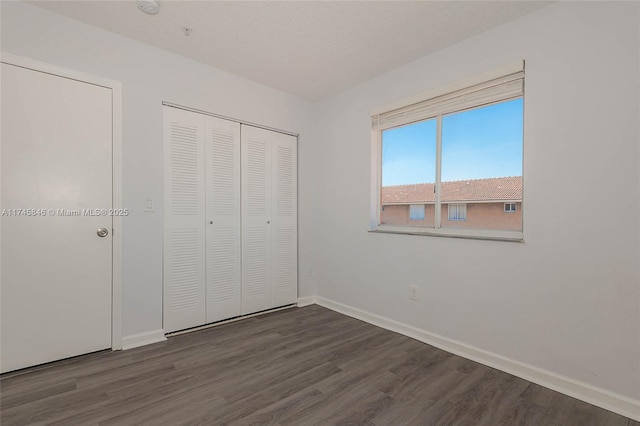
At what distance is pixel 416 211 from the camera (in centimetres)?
293

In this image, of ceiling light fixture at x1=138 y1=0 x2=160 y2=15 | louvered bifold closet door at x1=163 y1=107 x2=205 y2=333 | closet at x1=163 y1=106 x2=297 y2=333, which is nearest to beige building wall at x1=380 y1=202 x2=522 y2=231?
closet at x1=163 y1=106 x2=297 y2=333

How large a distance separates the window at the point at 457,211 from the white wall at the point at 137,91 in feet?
7.88

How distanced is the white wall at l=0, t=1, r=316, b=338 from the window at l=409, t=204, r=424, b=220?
2.13m

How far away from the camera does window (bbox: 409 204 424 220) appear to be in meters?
2.89

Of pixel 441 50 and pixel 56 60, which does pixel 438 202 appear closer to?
pixel 441 50

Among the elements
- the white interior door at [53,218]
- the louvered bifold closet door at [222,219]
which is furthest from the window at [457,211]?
the white interior door at [53,218]

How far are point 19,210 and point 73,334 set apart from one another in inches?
39.1

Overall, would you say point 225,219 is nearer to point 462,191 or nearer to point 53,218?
point 53,218

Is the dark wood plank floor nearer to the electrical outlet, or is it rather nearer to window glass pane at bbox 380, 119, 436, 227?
the electrical outlet

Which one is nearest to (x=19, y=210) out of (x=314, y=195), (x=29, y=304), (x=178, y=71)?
(x=29, y=304)

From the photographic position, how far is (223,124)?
305cm

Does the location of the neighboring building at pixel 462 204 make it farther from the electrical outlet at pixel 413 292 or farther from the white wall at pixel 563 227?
the electrical outlet at pixel 413 292

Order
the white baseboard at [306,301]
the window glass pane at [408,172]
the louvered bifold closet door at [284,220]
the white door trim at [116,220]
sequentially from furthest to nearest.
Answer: the white baseboard at [306,301]
the louvered bifold closet door at [284,220]
the window glass pane at [408,172]
the white door trim at [116,220]

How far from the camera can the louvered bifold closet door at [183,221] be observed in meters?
2.70
